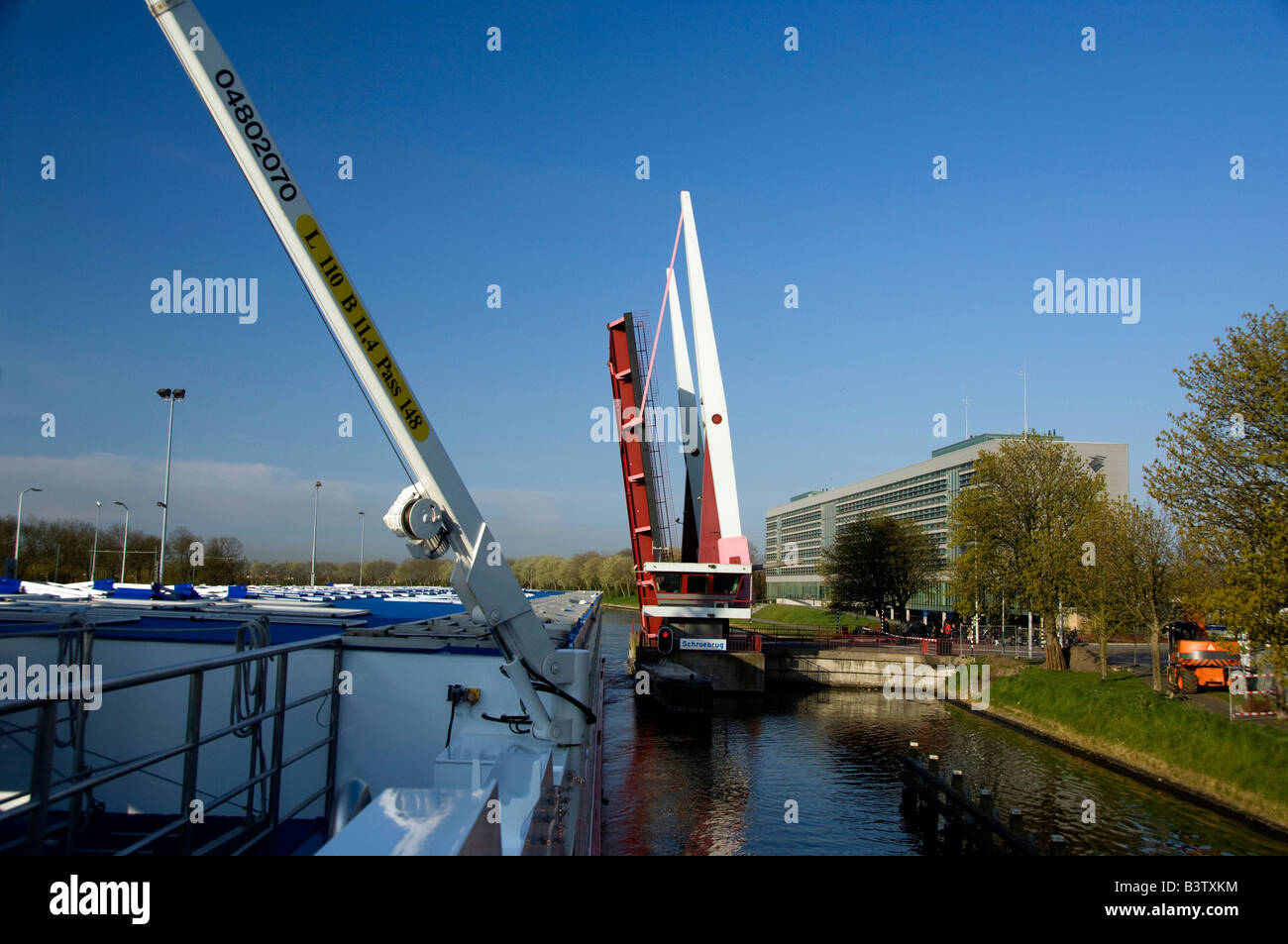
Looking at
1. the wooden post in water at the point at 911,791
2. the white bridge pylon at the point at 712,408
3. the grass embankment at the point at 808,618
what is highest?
the white bridge pylon at the point at 712,408

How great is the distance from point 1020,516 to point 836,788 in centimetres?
1972

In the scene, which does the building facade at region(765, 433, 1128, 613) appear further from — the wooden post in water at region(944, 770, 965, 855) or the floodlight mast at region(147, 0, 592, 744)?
the floodlight mast at region(147, 0, 592, 744)

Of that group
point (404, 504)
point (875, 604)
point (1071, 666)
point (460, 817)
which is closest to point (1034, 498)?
point (1071, 666)

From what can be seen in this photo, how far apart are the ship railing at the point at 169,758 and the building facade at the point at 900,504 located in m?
35.8

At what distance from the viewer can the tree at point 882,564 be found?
184ft

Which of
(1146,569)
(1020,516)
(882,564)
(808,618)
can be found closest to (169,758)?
(1146,569)

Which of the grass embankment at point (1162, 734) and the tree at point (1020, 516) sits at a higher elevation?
the tree at point (1020, 516)

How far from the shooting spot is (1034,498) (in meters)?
35.1

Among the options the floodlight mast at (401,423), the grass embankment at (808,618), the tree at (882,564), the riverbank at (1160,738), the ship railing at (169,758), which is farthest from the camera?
the grass embankment at (808,618)

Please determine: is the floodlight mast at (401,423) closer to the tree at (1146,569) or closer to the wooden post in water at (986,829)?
the wooden post in water at (986,829)

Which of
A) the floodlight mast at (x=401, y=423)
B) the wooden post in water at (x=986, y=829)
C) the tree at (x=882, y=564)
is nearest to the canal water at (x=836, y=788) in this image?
the wooden post in water at (x=986, y=829)

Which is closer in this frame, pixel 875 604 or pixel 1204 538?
pixel 1204 538
